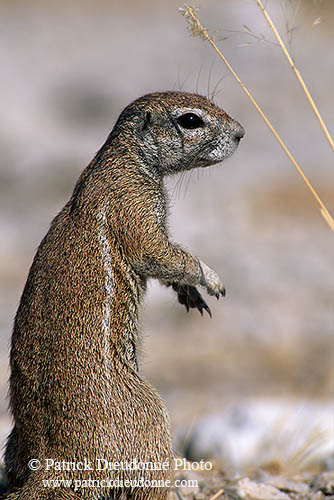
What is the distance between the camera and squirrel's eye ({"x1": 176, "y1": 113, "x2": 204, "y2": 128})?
473 cm

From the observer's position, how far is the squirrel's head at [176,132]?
4.73 m

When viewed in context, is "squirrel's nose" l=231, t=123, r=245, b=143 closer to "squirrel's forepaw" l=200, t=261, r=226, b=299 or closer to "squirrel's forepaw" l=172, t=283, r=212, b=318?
"squirrel's forepaw" l=200, t=261, r=226, b=299

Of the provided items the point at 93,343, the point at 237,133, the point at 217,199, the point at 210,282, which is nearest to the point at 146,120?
the point at 237,133

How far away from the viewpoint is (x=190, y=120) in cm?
474

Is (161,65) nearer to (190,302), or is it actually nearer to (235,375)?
(235,375)

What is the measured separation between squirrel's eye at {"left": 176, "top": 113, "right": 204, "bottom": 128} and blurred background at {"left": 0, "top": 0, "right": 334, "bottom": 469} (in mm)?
261

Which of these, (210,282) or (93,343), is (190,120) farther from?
(93,343)

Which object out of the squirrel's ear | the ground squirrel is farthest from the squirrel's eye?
the ground squirrel

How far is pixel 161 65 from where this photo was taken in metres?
22.1

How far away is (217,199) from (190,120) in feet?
35.1

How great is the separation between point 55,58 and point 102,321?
19.7 metres

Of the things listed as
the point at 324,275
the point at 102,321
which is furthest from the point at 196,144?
the point at 324,275

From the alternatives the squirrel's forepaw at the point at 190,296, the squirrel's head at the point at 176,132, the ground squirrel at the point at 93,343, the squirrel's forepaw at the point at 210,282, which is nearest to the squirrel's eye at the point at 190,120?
the squirrel's head at the point at 176,132

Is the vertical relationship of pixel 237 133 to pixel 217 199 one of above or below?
below
